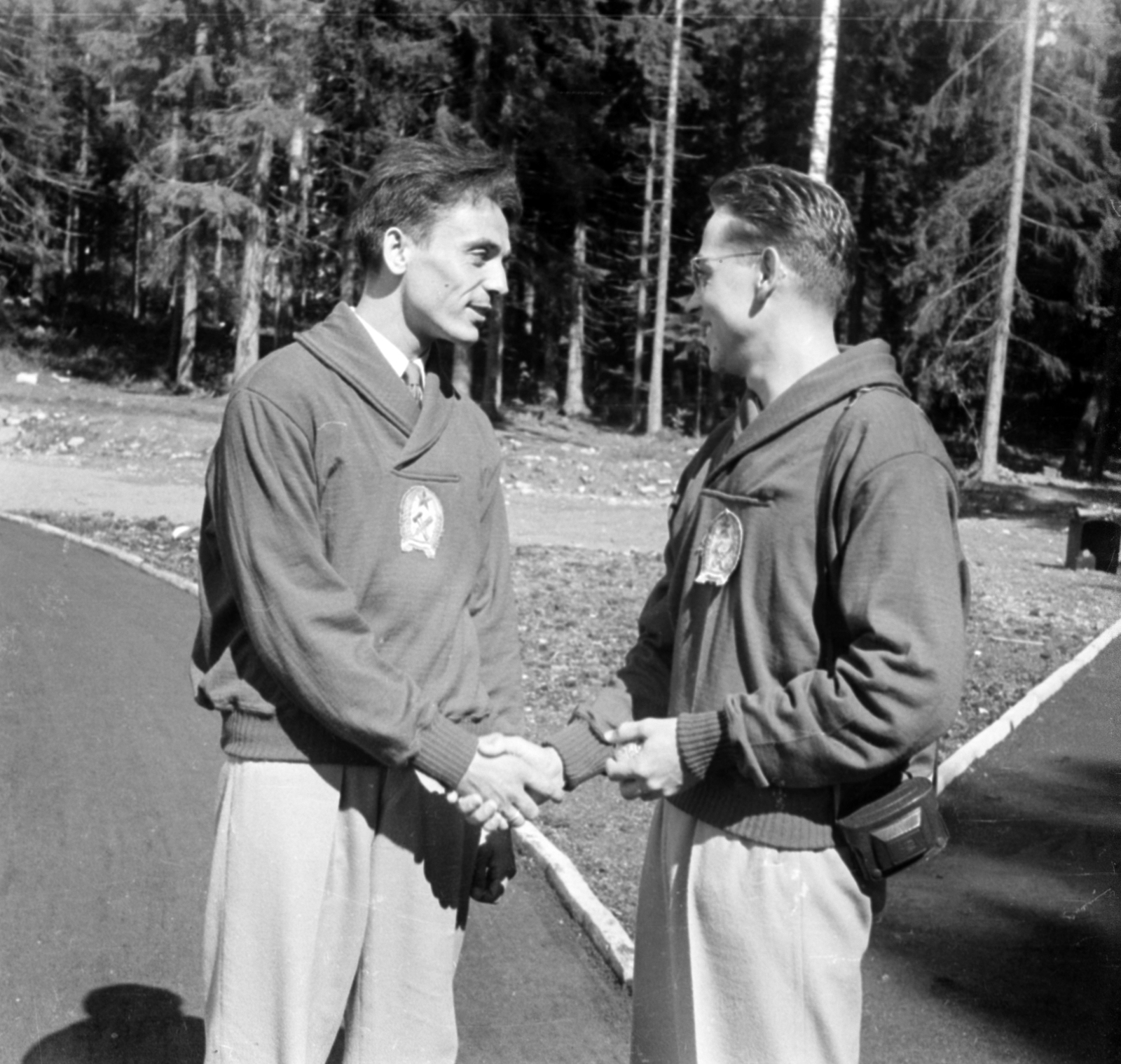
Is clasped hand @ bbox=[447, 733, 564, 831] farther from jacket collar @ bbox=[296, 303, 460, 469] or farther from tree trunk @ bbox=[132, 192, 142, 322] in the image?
tree trunk @ bbox=[132, 192, 142, 322]

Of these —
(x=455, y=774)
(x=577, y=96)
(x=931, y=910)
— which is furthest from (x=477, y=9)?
(x=455, y=774)

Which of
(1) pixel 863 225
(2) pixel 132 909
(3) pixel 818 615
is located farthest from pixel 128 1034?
(1) pixel 863 225

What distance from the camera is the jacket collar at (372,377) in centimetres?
312

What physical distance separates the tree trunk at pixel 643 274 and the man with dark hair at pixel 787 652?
129 ft

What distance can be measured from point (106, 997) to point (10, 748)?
129 inches

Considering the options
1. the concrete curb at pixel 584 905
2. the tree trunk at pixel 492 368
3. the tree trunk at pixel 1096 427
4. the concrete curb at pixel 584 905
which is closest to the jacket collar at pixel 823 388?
the concrete curb at pixel 584 905

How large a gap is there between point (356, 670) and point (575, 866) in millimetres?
3242

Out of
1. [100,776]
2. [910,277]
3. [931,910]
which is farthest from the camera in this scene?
[910,277]

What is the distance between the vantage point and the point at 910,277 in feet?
105

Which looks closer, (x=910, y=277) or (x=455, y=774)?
(x=455, y=774)

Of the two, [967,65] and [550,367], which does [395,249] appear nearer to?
Result: [967,65]

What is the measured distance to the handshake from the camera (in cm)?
279

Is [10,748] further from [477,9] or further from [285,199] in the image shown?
[285,199]

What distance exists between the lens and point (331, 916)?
3078mm
